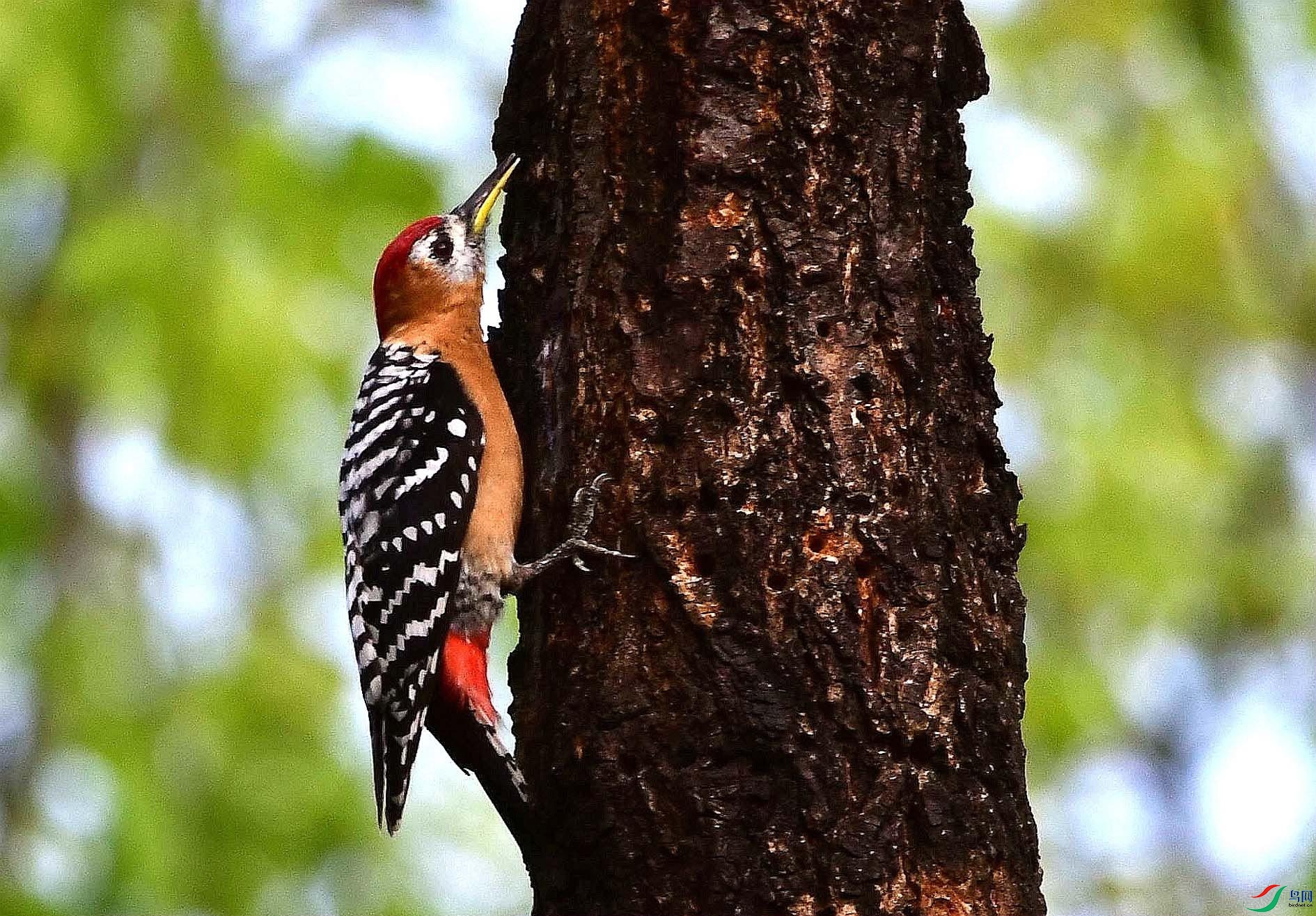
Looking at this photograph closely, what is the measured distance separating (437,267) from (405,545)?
130 centimetres

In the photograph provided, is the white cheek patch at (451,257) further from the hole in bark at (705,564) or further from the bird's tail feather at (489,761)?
the hole in bark at (705,564)

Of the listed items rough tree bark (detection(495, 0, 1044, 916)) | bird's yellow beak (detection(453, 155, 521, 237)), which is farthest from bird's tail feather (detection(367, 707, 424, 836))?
bird's yellow beak (detection(453, 155, 521, 237))

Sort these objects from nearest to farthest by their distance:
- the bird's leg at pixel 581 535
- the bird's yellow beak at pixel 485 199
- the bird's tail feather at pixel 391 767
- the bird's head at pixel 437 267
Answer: the bird's leg at pixel 581 535 < the bird's yellow beak at pixel 485 199 < the bird's tail feather at pixel 391 767 < the bird's head at pixel 437 267

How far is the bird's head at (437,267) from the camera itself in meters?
5.43

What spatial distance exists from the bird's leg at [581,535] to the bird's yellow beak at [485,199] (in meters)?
1.05

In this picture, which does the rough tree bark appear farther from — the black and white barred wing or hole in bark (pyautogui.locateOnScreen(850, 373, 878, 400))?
the black and white barred wing

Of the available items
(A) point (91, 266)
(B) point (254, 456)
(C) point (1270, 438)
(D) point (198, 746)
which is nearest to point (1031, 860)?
(B) point (254, 456)

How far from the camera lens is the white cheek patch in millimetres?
5469

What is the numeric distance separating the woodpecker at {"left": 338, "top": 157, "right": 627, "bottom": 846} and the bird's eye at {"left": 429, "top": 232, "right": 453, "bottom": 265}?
0.40 meters

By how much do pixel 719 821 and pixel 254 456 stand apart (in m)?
4.96

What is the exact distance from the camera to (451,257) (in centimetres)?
549

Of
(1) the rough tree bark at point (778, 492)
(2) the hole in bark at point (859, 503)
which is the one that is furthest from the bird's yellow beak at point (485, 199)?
(2) the hole in bark at point (859, 503)

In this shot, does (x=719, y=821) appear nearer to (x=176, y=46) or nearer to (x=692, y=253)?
(x=692, y=253)

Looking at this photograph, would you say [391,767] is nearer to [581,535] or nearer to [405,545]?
[405,545]
